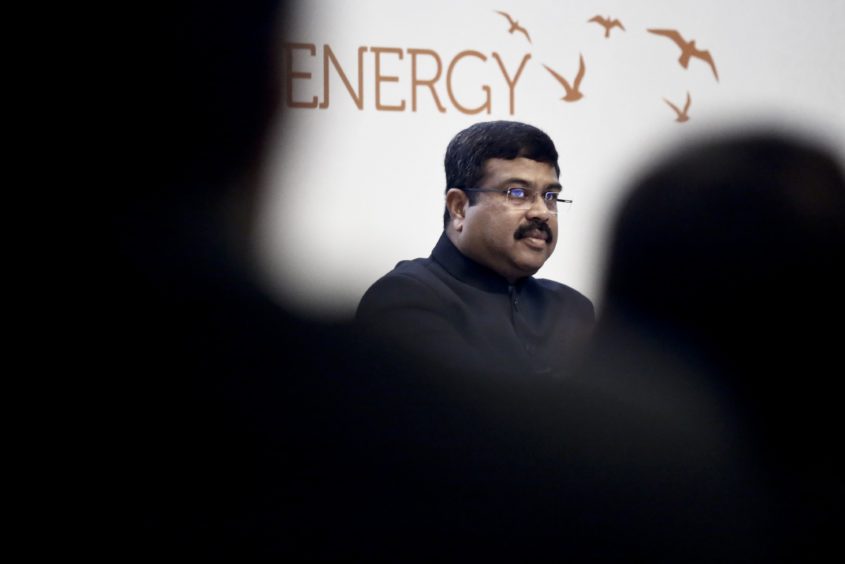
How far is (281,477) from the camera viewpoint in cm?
108

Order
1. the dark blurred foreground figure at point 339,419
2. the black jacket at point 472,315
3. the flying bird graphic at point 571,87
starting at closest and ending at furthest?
1. the dark blurred foreground figure at point 339,419
2. the black jacket at point 472,315
3. the flying bird graphic at point 571,87

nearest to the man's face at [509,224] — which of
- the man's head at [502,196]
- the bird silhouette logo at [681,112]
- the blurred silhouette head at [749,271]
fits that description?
the man's head at [502,196]

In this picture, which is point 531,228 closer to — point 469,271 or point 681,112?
point 469,271

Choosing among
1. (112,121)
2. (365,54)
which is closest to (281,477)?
(112,121)

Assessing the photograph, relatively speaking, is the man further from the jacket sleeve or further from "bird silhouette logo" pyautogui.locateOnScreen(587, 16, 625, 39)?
"bird silhouette logo" pyautogui.locateOnScreen(587, 16, 625, 39)

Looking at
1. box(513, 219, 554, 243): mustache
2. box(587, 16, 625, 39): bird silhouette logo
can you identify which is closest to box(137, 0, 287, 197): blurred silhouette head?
box(513, 219, 554, 243): mustache

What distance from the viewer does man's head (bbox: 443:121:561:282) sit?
1194 millimetres

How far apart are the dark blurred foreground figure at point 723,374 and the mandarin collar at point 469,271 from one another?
5.8 inches

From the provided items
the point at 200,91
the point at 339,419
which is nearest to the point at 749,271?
the point at 339,419

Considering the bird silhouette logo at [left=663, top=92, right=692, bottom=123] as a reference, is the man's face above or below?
below

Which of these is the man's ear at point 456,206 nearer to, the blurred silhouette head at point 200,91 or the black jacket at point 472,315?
the black jacket at point 472,315

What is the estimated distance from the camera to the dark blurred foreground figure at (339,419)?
3.47 feet

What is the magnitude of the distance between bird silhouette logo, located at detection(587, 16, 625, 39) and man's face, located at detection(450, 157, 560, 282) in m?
0.25

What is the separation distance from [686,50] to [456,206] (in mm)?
413
